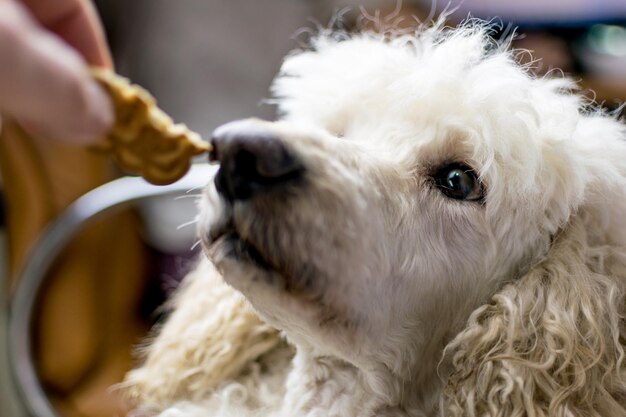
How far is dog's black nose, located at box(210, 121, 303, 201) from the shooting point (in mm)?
651

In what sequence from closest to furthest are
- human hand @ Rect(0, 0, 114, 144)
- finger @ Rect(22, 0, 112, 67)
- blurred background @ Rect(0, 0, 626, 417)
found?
human hand @ Rect(0, 0, 114, 144) → finger @ Rect(22, 0, 112, 67) → blurred background @ Rect(0, 0, 626, 417)

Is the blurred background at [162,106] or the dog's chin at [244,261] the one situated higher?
the dog's chin at [244,261]

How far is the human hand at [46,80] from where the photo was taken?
0.51 m

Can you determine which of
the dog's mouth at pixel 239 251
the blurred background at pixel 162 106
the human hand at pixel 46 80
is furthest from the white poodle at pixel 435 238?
the blurred background at pixel 162 106

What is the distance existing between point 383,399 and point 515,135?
32cm

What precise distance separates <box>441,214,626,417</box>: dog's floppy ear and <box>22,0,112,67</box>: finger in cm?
46

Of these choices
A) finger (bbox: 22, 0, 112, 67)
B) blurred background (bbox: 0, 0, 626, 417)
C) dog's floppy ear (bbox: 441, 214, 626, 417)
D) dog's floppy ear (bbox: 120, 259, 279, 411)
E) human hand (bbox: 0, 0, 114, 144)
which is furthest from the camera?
blurred background (bbox: 0, 0, 626, 417)

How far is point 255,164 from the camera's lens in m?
0.66

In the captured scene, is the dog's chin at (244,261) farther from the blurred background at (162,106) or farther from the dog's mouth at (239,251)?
the blurred background at (162,106)

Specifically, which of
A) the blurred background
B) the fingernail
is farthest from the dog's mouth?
the blurred background

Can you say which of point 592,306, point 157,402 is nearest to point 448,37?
point 592,306

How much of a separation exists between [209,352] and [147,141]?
14.1 inches

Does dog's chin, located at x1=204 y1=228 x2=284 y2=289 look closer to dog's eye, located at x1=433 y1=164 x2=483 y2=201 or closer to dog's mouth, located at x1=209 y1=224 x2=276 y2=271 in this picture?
dog's mouth, located at x1=209 y1=224 x2=276 y2=271

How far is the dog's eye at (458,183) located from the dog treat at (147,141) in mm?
259
